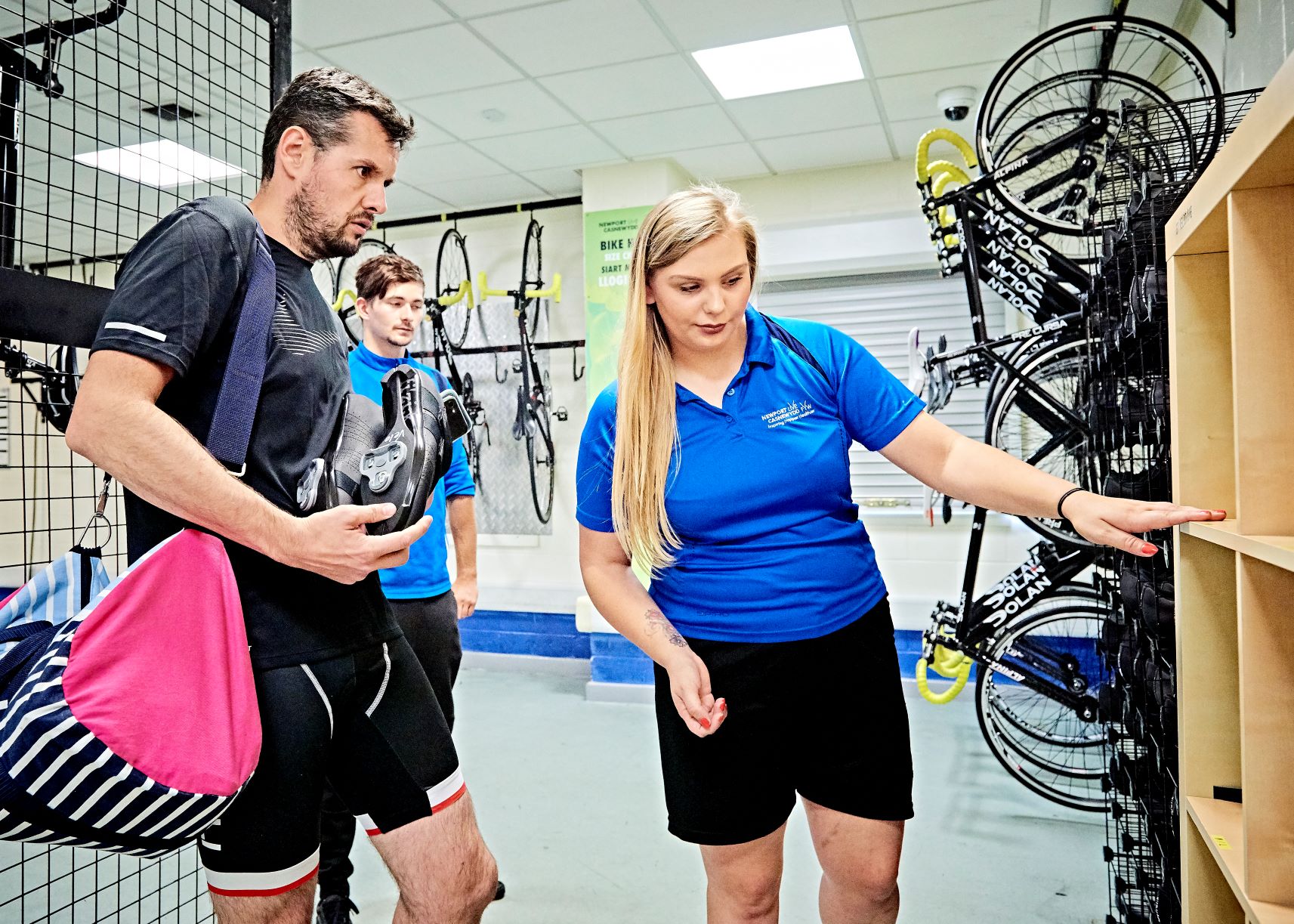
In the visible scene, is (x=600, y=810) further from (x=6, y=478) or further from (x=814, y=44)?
(x=6, y=478)

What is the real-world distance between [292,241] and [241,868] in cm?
95

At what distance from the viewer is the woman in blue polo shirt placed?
149cm

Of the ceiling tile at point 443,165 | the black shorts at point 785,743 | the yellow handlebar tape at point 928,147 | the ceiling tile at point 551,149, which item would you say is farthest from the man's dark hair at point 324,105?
the ceiling tile at point 443,165

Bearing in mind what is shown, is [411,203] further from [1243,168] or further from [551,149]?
[1243,168]

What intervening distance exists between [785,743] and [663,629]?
0.95 ft

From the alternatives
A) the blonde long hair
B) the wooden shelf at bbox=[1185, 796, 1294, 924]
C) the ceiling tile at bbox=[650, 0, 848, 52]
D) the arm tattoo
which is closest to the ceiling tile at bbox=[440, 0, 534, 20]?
the ceiling tile at bbox=[650, 0, 848, 52]

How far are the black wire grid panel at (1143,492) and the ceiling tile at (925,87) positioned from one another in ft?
7.99

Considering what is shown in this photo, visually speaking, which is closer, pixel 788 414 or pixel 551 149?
pixel 788 414

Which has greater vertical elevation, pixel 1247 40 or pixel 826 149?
pixel 826 149

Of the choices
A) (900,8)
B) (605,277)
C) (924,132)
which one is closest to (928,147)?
(900,8)

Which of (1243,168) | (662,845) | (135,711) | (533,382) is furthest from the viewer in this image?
(533,382)

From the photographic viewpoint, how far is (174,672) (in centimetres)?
112

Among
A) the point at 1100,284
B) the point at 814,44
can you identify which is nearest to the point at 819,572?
the point at 1100,284

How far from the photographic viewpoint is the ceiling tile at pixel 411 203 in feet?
19.7
